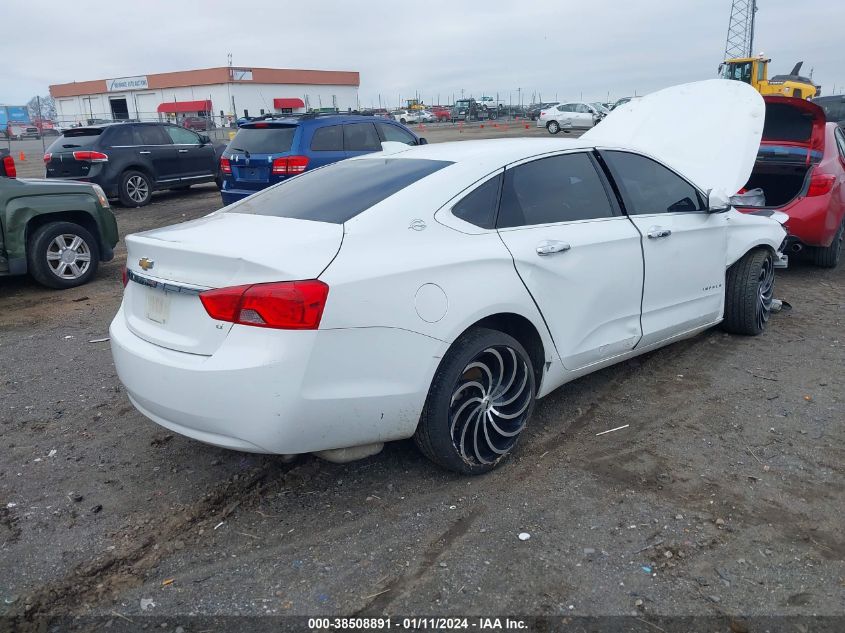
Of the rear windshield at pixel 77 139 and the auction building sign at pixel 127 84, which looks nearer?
the rear windshield at pixel 77 139

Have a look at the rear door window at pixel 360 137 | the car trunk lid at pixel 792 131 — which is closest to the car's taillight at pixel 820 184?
the car trunk lid at pixel 792 131

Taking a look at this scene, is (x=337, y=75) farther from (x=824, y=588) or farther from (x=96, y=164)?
(x=824, y=588)

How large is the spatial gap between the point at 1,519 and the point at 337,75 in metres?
71.2

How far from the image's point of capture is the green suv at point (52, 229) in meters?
7.08

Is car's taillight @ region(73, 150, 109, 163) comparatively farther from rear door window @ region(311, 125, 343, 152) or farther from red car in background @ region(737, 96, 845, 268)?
red car in background @ region(737, 96, 845, 268)

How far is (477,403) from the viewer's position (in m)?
3.47

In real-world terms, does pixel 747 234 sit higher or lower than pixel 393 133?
lower

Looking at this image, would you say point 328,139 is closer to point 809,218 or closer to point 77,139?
point 77,139

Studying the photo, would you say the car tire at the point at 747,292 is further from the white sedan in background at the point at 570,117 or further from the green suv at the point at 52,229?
the white sedan in background at the point at 570,117

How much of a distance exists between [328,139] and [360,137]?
2.24 feet

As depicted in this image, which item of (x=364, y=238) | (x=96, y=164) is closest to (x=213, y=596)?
(x=364, y=238)

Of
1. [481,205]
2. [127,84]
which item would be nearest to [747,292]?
[481,205]

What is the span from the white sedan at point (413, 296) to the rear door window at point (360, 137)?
259 inches

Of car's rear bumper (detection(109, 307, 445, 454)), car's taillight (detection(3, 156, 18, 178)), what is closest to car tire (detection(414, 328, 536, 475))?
car's rear bumper (detection(109, 307, 445, 454))
